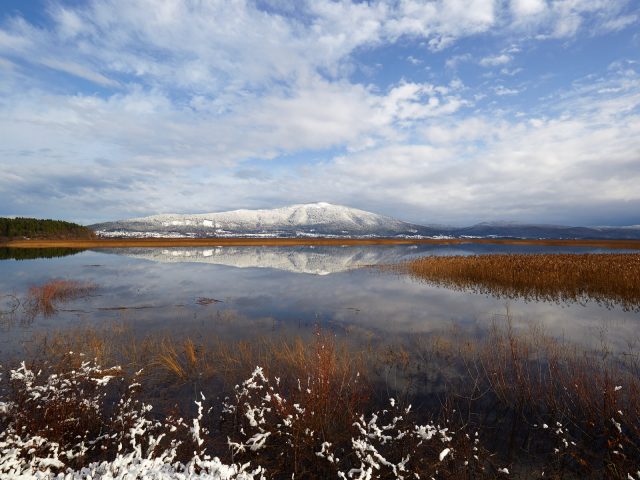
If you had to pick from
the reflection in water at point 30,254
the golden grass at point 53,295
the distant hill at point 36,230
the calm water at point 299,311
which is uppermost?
the distant hill at point 36,230

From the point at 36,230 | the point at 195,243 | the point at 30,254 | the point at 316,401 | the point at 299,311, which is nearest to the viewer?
the point at 316,401

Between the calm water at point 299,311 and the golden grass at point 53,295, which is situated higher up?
the golden grass at point 53,295

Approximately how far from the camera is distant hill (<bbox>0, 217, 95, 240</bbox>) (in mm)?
113500

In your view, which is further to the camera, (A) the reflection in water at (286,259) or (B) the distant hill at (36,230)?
(B) the distant hill at (36,230)

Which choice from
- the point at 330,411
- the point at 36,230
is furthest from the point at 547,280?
the point at 36,230

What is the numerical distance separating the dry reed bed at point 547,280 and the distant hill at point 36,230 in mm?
130277

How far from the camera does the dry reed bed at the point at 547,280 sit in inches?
929

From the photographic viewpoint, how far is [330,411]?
26.3 ft

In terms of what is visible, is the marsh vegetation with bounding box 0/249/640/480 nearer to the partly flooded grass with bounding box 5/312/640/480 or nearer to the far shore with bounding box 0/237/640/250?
the partly flooded grass with bounding box 5/312/640/480

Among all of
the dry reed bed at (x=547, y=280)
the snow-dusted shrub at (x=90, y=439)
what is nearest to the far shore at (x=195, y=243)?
the dry reed bed at (x=547, y=280)

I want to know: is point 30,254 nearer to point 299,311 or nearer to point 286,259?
point 286,259

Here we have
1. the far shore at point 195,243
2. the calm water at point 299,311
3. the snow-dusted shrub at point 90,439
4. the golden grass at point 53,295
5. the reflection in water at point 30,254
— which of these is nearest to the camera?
the snow-dusted shrub at point 90,439

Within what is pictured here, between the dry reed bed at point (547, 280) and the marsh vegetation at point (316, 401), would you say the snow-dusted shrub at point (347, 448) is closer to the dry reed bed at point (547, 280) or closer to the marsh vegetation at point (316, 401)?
the marsh vegetation at point (316, 401)

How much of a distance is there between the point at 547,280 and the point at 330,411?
2711cm
